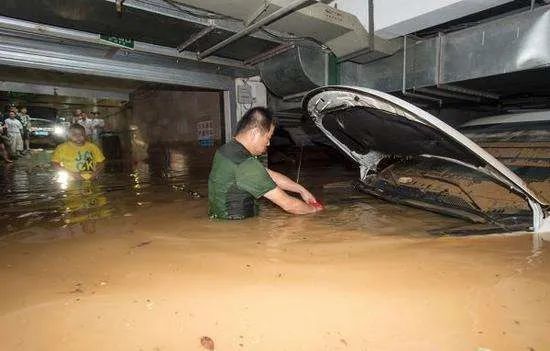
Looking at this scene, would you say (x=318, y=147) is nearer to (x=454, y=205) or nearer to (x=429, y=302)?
(x=454, y=205)

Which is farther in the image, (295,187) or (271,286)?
(295,187)

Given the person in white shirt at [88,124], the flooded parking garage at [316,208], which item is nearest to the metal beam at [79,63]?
the flooded parking garage at [316,208]

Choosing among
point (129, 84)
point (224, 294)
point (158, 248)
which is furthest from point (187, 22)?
point (129, 84)

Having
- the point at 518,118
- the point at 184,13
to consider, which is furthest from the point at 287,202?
the point at 518,118

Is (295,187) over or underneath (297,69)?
underneath

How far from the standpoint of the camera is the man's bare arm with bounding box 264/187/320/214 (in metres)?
3.58

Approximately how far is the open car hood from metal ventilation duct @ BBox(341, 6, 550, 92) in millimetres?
1639

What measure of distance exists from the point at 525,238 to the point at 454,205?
0.80 metres

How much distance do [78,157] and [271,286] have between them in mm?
6376

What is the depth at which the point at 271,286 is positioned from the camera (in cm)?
207

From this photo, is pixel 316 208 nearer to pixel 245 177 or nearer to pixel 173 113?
pixel 245 177

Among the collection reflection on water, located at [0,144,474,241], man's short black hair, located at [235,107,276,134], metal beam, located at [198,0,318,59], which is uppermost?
metal beam, located at [198,0,318,59]

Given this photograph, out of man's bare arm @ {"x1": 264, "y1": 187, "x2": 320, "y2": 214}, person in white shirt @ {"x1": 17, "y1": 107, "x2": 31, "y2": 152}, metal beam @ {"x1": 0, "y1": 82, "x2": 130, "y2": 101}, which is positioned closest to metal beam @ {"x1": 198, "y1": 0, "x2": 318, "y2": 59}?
man's bare arm @ {"x1": 264, "y1": 187, "x2": 320, "y2": 214}

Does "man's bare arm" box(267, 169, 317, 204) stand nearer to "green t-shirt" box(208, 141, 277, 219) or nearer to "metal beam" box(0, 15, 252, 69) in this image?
"green t-shirt" box(208, 141, 277, 219)
